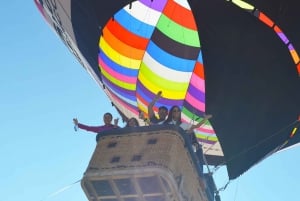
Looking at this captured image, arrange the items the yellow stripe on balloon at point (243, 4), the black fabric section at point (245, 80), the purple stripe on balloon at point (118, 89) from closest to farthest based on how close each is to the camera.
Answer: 1. the yellow stripe on balloon at point (243, 4)
2. the black fabric section at point (245, 80)
3. the purple stripe on balloon at point (118, 89)

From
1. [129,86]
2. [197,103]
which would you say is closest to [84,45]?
[129,86]

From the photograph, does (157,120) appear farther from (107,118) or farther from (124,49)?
(124,49)

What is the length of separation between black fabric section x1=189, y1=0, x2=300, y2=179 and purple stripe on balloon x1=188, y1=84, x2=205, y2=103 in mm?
1021

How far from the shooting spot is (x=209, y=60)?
751 cm

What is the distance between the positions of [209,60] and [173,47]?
4.04 feet

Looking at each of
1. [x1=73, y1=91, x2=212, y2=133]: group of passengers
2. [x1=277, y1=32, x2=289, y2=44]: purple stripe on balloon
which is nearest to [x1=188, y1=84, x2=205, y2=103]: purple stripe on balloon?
[x1=277, y1=32, x2=289, y2=44]: purple stripe on balloon

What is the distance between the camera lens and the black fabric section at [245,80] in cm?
710

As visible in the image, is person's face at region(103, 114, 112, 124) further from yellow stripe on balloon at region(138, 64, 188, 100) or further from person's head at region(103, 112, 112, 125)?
yellow stripe on balloon at region(138, 64, 188, 100)

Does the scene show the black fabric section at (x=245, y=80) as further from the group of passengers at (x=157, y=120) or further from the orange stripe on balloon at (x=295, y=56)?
the group of passengers at (x=157, y=120)

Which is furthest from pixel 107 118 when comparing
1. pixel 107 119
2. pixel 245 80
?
pixel 245 80

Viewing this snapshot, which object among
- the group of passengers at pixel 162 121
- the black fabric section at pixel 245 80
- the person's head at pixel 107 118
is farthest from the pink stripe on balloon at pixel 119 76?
the person's head at pixel 107 118

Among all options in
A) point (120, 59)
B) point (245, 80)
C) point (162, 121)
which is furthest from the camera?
point (120, 59)

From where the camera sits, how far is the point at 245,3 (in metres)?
6.79

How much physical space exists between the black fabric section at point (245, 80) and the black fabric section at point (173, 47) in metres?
0.94
